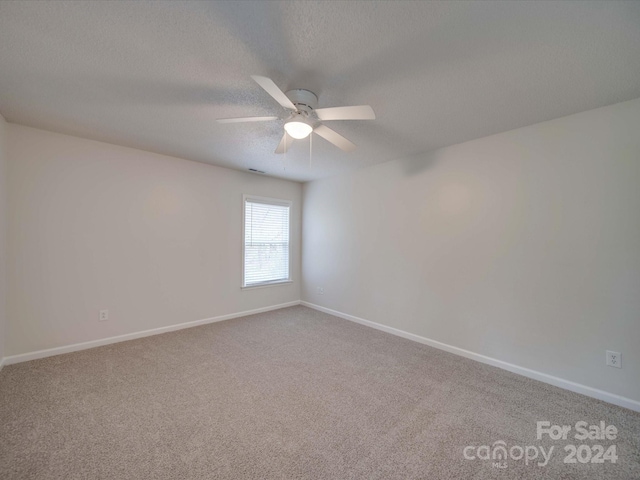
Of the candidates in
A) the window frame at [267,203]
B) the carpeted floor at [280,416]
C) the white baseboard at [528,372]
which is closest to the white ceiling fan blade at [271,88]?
the carpeted floor at [280,416]

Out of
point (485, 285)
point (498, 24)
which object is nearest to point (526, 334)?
point (485, 285)

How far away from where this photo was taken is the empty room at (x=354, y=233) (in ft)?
4.91

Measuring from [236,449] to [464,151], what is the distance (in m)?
3.44

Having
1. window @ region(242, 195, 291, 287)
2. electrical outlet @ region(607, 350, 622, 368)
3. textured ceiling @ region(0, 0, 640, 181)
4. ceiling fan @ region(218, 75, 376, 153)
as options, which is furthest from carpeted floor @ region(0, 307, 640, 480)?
textured ceiling @ region(0, 0, 640, 181)

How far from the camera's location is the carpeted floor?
59.9 inches

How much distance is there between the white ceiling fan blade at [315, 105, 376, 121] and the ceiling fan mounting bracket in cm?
17

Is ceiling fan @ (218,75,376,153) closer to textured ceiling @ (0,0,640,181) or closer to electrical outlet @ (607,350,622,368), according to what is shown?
textured ceiling @ (0,0,640,181)

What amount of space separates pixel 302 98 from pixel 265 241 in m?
3.04

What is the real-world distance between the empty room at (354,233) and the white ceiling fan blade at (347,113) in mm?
15

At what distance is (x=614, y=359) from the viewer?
2.14 metres

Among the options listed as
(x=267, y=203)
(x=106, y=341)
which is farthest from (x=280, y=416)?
(x=267, y=203)

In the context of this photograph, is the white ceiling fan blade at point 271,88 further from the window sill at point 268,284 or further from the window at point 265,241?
the window sill at point 268,284

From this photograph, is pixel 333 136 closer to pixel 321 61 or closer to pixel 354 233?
pixel 321 61

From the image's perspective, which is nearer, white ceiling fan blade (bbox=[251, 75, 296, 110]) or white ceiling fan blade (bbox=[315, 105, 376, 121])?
white ceiling fan blade (bbox=[251, 75, 296, 110])
